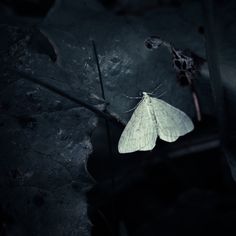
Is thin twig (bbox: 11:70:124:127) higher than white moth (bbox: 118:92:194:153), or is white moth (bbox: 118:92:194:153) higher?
thin twig (bbox: 11:70:124:127)

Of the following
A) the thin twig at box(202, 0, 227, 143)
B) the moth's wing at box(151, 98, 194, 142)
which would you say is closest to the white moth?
the moth's wing at box(151, 98, 194, 142)

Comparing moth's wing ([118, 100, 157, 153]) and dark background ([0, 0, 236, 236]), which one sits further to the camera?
moth's wing ([118, 100, 157, 153])

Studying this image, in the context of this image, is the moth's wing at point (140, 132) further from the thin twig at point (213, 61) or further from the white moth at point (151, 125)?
the thin twig at point (213, 61)

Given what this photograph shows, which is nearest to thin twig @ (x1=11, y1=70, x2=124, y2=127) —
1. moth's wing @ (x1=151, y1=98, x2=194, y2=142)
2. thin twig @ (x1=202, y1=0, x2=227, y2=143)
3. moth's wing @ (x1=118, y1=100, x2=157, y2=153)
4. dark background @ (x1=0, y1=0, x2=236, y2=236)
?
dark background @ (x1=0, y1=0, x2=236, y2=236)

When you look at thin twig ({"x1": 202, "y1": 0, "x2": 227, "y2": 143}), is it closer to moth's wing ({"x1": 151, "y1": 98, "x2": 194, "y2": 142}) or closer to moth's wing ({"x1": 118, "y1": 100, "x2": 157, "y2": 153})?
moth's wing ({"x1": 151, "y1": 98, "x2": 194, "y2": 142})

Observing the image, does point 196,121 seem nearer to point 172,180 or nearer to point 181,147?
point 181,147

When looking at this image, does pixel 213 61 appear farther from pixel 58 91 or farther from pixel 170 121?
pixel 58 91

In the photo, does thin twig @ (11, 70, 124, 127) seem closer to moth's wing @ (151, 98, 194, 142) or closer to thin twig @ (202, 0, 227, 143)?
moth's wing @ (151, 98, 194, 142)

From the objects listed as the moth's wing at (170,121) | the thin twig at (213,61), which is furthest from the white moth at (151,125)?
the thin twig at (213,61)
